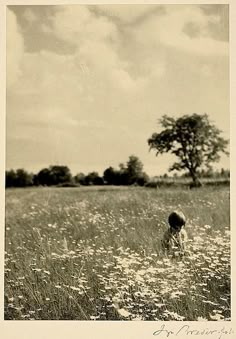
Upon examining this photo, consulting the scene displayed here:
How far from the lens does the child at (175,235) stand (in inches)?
118

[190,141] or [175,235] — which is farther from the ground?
[190,141]

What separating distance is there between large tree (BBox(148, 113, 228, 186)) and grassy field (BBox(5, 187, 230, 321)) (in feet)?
0.56

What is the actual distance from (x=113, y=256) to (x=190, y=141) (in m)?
0.86

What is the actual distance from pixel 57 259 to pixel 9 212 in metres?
0.43

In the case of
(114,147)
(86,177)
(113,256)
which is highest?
(114,147)

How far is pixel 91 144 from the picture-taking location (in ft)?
10.1

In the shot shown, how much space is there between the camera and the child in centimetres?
299

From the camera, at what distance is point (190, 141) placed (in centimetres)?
306
